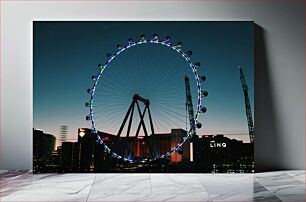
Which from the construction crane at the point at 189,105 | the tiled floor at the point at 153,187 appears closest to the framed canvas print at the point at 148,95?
the construction crane at the point at 189,105

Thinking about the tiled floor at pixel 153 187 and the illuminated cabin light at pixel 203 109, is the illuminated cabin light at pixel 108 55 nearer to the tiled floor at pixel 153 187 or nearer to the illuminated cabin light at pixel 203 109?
the illuminated cabin light at pixel 203 109

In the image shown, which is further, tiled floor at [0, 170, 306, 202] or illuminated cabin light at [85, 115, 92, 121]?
illuminated cabin light at [85, 115, 92, 121]

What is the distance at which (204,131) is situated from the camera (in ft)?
14.5

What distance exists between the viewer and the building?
439cm

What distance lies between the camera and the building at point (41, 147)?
4.39 m

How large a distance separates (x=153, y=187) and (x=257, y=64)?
1.51m

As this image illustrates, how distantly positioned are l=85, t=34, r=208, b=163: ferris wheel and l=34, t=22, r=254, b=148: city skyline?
0.14ft

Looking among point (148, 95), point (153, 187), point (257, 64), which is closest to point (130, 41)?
point (148, 95)

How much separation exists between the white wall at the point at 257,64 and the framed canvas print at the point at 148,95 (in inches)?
4.1

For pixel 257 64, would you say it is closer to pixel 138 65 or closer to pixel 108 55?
pixel 138 65

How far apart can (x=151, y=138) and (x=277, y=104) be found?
114cm

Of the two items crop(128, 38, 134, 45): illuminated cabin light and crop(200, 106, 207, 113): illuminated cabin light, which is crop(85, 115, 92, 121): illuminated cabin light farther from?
crop(200, 106, 207, 113): illuminated cabin light

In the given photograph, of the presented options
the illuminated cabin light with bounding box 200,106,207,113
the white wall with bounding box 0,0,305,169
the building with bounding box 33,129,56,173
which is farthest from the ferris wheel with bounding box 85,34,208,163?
the building with bounding box 33,129,56,173

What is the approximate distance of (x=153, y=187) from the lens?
147 inches
